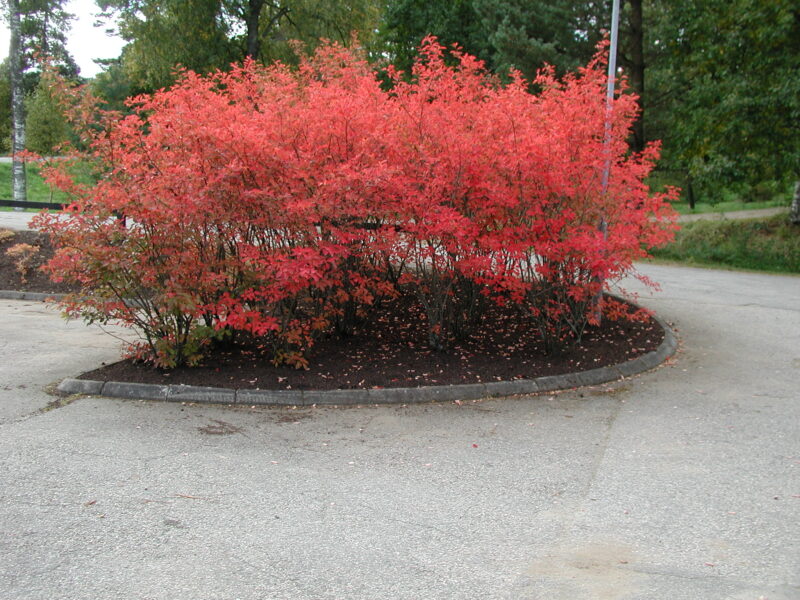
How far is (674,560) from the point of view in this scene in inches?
142

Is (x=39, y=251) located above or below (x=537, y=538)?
above

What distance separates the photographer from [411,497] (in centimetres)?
436

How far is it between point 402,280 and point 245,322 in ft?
6.01

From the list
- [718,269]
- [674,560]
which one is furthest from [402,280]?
[718,269]

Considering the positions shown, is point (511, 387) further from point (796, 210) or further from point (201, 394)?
point (796, 210)

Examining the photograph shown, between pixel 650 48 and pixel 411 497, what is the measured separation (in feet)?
76.0

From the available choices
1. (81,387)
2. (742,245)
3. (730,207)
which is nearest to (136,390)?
(81,387)

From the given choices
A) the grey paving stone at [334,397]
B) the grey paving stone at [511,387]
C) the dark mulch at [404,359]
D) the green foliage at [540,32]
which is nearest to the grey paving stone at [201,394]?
the dark mulch at [404,359]

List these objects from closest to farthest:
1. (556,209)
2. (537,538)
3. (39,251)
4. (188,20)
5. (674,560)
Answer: (674,560) → (537,538) → (556,209) → (39,251) → (188,20)

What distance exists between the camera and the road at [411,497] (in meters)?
3.40

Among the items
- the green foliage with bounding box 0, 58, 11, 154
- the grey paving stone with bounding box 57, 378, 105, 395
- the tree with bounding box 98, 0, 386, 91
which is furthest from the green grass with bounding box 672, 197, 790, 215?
the green foliage with bounding box 0, 58, 11, 154

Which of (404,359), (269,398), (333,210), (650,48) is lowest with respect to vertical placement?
(269,398)

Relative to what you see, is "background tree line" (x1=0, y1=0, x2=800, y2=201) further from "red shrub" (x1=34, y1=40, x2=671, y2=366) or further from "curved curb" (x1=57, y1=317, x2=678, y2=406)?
"curved curb" (x1=57, y1=317, x2=678, y2=406)

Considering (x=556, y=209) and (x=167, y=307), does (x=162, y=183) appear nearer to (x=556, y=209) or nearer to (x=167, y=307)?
(x=167, y=307)
